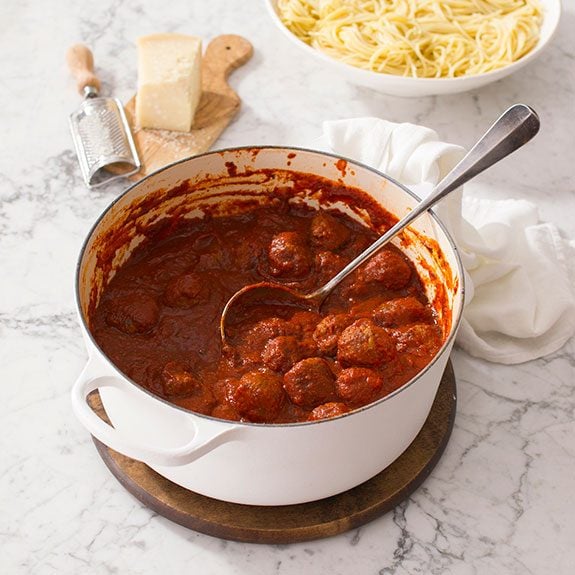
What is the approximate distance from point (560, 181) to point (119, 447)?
6.85ft

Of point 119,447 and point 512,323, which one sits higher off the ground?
point 119,447

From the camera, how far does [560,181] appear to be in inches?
133

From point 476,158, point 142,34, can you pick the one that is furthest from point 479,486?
point 142,34

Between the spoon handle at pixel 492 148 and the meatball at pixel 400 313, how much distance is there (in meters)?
0.22

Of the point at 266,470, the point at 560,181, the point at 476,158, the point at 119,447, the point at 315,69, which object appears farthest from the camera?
the point at 315,69

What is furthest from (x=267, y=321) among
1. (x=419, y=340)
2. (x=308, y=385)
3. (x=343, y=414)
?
(x=343, y=414)

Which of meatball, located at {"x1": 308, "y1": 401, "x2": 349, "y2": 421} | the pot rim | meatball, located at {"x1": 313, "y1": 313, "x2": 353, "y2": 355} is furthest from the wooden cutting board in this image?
meatball, located at {"x1": 308, "y1": 401, "x2": 349, "y2": 421}

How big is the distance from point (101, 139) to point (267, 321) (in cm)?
122

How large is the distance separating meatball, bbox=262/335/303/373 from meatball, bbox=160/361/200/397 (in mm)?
196

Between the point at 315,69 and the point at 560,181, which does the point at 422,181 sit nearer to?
the point at 560,181

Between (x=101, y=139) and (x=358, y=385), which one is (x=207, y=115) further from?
(x=358, y=385)

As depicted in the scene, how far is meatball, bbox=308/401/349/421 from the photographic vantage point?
2244mm

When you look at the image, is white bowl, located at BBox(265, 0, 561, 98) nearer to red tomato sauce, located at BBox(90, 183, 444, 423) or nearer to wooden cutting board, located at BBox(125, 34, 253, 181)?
wooden cutting board, located at BBox(125, 34, 253, 181)

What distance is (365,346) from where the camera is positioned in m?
2.39
